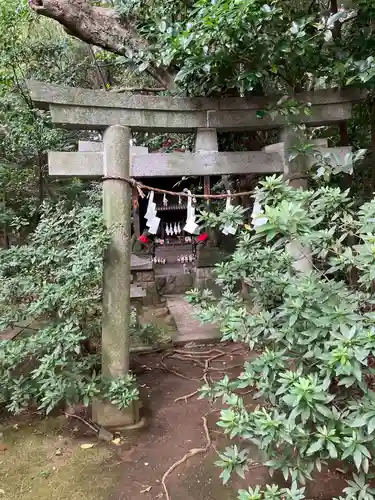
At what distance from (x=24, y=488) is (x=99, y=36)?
3.96m

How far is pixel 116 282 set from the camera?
340 cm

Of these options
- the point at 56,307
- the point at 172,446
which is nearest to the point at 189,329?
the point at 172,446

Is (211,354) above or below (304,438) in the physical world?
below

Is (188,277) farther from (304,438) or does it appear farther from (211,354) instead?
(304,438)

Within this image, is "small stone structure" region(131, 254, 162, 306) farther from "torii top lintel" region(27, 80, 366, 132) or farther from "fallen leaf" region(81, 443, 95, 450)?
"torii top lintel" region(27, 80, 366, 132)

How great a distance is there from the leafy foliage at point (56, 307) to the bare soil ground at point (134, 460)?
0.32 m

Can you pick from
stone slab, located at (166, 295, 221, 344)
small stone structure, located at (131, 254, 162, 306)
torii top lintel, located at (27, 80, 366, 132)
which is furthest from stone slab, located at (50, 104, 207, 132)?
small stone structure, located at (131, 254, 162, 306)

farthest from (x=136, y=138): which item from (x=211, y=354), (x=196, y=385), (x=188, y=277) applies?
(x=196, y=385)

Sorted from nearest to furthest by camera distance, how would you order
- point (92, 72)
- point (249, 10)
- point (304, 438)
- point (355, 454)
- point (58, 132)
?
1. point (355, 454)
2. point (304, 438)
3. point (249, 10)
4. point (58, 132)
5. point (92, 72)

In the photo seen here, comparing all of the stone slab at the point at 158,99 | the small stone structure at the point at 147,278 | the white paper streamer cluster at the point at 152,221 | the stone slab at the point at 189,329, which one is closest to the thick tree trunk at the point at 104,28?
the stone slab at the point at 158,99

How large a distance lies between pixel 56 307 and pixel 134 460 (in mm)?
1329

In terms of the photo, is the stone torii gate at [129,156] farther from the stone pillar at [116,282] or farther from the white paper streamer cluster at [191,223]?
the white paper streamer cluster at [191,223]

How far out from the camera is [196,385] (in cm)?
440

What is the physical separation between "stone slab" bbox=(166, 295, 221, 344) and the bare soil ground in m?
1.66
